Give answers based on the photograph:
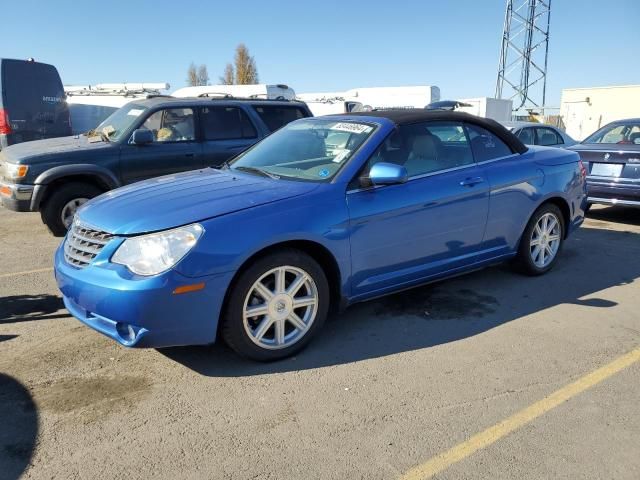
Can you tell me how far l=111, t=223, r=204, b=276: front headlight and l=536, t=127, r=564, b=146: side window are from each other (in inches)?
→ 333

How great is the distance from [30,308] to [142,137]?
314 centimetres

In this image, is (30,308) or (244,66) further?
(244,66)

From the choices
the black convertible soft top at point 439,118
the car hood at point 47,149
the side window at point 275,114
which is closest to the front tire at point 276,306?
the black convertible soft top at point 439,118

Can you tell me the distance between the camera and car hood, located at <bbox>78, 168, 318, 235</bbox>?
10.6 feet

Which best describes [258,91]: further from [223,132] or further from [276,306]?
[276,306]

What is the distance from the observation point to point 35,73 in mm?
11953

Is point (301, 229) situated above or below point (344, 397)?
above

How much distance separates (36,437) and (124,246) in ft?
3.58

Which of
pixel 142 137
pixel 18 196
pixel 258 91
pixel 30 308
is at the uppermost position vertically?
pixel 258 91

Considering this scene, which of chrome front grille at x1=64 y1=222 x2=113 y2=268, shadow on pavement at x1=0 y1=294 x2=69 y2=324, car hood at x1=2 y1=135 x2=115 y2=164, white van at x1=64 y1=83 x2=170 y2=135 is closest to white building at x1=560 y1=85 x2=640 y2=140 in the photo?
white van at x1=64 y1=83 x2=170 y2=135

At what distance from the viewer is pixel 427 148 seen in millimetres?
4371

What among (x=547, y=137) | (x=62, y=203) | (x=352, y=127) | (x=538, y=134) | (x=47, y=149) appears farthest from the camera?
(x=547, y=137)

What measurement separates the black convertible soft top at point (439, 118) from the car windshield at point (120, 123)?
384cm

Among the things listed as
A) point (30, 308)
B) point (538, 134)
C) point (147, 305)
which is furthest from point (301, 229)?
point (538, 134)
